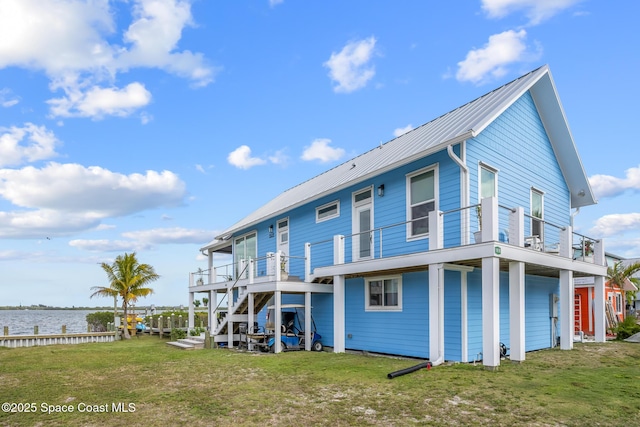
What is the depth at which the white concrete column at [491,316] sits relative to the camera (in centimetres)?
1040

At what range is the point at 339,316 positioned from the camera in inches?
587

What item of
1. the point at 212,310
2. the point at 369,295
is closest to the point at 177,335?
the point at 212,310

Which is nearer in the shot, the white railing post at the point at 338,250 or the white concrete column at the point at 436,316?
the white concrete column at the point at 436,316

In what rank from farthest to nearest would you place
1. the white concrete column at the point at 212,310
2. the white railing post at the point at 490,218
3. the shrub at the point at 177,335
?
the shrub at the point at 177,335 < the white concrete column at the point at 212,310 < the white railing post at the point at 490,218

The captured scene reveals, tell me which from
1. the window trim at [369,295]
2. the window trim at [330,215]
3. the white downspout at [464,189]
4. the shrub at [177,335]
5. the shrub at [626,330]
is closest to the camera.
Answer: the white downspout at [464,189]

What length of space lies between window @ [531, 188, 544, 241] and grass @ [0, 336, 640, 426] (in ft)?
12.3

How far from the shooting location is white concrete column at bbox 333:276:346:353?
48.9ft

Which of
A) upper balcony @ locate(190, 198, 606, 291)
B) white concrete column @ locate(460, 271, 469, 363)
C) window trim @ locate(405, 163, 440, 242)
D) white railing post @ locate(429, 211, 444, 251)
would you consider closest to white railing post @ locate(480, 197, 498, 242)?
upper balcony @ locate(190, 198, 606, 291)

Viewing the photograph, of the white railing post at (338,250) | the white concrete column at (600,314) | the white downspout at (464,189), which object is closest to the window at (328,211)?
the white railing post at (338,250)

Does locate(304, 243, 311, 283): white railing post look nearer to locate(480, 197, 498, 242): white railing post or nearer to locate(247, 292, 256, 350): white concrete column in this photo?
locate(247, 292, 256, 350): white concrete column

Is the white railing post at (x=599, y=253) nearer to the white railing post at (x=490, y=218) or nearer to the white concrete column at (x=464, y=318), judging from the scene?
the white concrete column at (x=464, y=318)

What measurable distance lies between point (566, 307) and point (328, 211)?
8.14 metres

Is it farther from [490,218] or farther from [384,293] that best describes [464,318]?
[384,293]

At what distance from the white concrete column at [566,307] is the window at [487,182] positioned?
320cm
